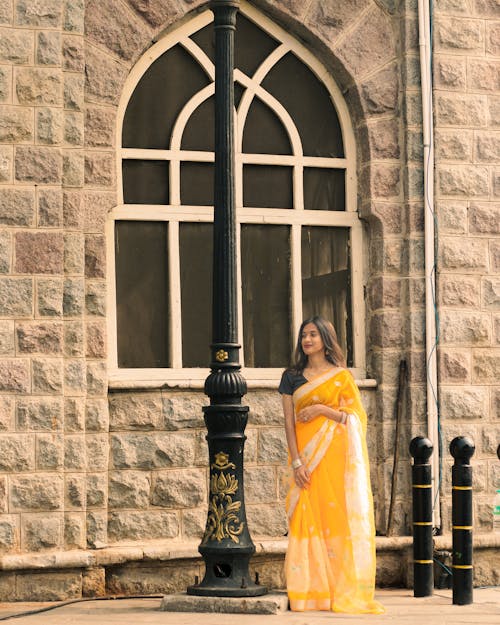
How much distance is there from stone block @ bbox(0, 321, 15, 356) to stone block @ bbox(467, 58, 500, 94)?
4.51m

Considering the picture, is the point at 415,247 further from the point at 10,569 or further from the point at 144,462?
the point at 10,569

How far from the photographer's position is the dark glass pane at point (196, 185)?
460 inches

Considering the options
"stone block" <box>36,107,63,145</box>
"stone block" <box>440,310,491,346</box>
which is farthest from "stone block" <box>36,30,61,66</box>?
"stone block" <box>440,310,491,346</box>

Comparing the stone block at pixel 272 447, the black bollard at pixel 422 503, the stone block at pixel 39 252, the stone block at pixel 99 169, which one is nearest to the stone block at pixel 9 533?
the stone block at pixel 39 252

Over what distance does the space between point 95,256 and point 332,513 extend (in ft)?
9.19

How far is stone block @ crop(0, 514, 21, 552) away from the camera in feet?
34.2

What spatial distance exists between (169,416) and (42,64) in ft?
9.58

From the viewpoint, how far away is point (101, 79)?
36.9 feet

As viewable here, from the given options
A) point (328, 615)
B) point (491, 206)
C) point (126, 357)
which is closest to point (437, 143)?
point (491, 206)

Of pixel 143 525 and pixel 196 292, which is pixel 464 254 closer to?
pixel 196 292

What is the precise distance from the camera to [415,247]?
39.1 feet

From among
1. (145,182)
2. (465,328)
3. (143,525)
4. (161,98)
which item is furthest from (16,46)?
(465,328)

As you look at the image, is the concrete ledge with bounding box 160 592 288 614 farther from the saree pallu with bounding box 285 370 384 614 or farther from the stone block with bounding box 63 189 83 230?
the stone block with bounding box 63 189 83 230

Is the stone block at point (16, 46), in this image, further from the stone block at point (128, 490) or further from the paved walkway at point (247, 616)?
the paved walkway at point (247, 616)
